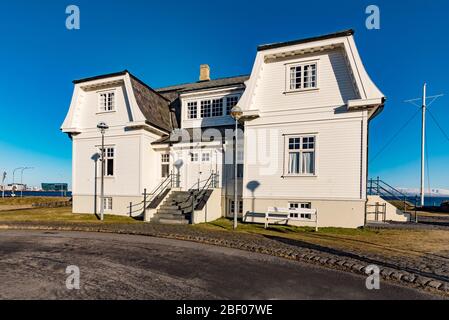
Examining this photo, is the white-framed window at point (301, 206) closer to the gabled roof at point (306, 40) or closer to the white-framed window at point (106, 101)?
the gabled roof at point (306, 40)

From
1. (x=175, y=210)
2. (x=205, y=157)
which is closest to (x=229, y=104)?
(x=205, y=157)

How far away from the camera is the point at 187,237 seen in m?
9.23

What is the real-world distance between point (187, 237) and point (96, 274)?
4.02m

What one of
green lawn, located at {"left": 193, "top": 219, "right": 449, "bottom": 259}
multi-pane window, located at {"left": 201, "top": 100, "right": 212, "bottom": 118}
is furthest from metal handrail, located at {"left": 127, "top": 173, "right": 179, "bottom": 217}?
green lawn, located at {"left": 193, "top": 219, "right": 449, "bottom": 259}

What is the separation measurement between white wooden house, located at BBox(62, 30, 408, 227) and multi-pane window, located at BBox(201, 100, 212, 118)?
8 cm

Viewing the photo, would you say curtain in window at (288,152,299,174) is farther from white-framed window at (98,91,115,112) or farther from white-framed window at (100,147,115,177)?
white-framed window at (98,91,115,112)

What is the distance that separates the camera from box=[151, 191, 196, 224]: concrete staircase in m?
13.1

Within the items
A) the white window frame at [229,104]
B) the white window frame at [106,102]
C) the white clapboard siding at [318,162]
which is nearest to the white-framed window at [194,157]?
the white window frame at [229,104]

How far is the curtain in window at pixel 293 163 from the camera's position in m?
13.0

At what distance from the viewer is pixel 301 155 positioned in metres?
12.8

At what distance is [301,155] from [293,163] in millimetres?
609

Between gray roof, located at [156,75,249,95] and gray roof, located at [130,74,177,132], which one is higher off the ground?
gray roof, located at [156,75,249,95]
